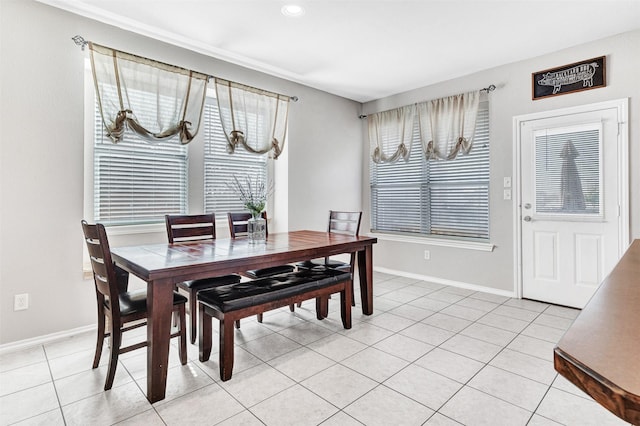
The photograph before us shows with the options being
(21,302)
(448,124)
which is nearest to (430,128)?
(448,124)

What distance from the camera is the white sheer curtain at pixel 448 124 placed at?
4.14 metres

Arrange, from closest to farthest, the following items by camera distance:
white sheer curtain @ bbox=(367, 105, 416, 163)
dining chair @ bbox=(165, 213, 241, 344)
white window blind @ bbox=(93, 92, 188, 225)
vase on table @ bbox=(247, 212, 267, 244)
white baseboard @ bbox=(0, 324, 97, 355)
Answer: white baseboard @ bbox=(0, 324, 97, 355)
dining chair @ bbox=(165, 213, 241, 344)
vase on table @ bbox=(247, 212, 267, 244)
white window blind @ bbox=(93, 92, 188, 225)
white sheer curtain @ bbox=(367, 105, 416, 163)

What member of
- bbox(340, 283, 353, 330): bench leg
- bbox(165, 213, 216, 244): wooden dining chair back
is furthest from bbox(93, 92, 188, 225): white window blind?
bbox(340, 283, 353, 330): bench leg

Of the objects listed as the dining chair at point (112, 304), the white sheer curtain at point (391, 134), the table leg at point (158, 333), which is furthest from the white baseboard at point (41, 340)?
the white sheer curtain at point (391, 134)

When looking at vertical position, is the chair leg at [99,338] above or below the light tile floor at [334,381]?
above

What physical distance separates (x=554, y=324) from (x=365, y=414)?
2.25m

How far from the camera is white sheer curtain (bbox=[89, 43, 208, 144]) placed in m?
2.93

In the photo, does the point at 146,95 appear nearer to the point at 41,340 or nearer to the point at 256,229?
the point at 256,229

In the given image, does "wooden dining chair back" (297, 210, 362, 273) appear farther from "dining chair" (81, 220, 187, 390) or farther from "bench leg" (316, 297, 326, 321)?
"dining chair" (81, 220, 187, 390)

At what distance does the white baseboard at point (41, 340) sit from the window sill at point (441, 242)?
3.75 metres

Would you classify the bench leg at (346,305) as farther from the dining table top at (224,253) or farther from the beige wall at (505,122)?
the beige wall at (505,122)

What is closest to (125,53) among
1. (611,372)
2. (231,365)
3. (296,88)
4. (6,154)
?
(6,154)

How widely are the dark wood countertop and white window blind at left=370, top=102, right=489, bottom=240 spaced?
353cm

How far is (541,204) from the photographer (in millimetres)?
3678
